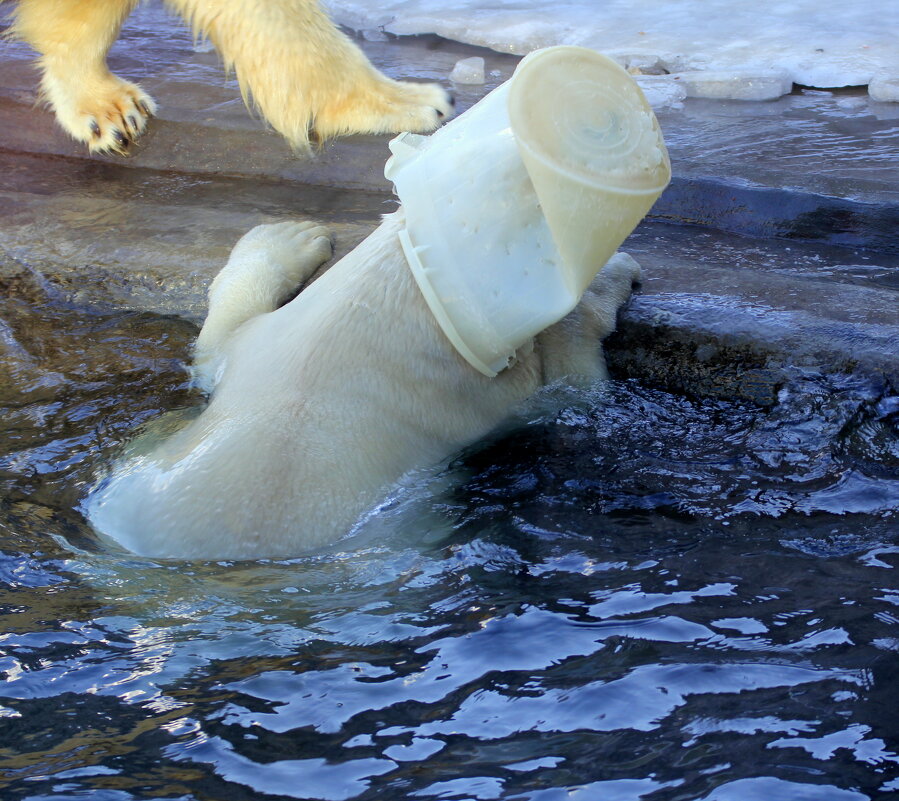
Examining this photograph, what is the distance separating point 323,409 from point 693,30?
406 cm

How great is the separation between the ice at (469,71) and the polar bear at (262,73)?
893 mm

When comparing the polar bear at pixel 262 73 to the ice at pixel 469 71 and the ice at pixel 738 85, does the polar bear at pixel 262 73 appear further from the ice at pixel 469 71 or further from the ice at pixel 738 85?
the ice at pixel 738 85

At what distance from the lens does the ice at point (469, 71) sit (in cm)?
488

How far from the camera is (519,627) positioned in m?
1.73

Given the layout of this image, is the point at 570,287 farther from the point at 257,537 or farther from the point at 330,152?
the point at 330,152

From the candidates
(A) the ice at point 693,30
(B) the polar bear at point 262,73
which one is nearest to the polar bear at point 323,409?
(B) the polar bear at point 262,73

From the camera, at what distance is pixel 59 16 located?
4.29 meters

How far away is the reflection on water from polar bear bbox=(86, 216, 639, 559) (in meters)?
0.06

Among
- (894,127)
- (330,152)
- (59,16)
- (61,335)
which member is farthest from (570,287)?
(59,16)

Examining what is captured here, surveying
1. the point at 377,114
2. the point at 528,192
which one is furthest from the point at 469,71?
the point at 528,192

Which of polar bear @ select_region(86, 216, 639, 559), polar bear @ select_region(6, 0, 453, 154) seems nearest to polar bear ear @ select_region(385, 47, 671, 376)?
polar bear @ select_region(86, 216, 639, 559)

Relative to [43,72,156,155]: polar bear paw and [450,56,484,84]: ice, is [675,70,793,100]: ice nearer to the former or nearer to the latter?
[450,56,484,84]: ice

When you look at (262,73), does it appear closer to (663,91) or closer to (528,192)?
(663,91)

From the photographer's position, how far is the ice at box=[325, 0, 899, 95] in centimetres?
476
